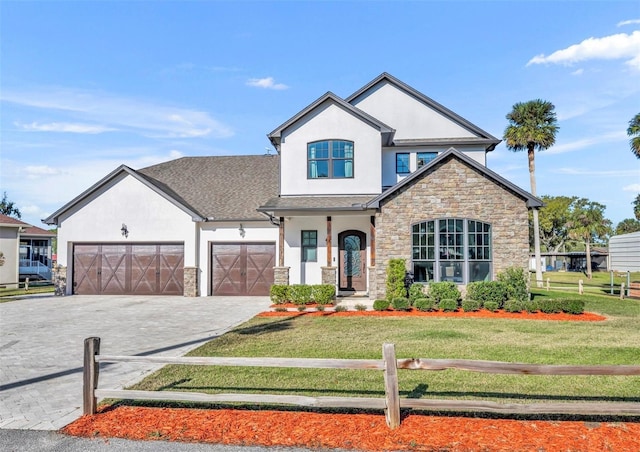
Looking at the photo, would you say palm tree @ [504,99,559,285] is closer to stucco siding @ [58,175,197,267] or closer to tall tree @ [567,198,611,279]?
tall tree @ [567,198,611,279]

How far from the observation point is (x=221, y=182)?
22.5 metres

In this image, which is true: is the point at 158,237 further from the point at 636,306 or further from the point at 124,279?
the point at 636,306

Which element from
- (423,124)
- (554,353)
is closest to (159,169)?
(423,124)

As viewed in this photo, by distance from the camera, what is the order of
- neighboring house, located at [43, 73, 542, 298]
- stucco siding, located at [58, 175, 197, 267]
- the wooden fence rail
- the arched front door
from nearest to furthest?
the wooden fence rail, neighboring house, located at [43, 73, 542, 298], the arched front door, stucco siding, located at [58, 175, 197, 267]

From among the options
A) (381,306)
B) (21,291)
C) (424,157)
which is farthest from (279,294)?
(21,291)

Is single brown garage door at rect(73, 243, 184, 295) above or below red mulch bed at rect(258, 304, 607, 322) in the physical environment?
above

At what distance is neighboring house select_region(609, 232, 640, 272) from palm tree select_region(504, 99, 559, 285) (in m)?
12.4

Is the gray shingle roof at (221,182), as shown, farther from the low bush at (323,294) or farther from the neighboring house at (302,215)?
the low bush at (323,294)

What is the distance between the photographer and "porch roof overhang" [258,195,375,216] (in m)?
16.3

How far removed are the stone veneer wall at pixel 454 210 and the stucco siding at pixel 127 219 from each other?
8.99 meters

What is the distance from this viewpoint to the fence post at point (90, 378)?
17.8 feet

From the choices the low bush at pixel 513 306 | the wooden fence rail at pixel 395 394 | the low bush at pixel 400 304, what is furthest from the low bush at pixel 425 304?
the wooden fence rail at pixel 395 394

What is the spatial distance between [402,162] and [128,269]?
13.7 m

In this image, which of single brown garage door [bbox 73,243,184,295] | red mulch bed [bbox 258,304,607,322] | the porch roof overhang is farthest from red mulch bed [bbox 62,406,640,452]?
single brown garage door [bbox 73,243,184,295]
